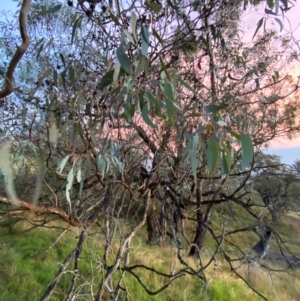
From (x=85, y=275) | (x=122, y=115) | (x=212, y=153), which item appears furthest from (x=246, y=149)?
(x=85, y=275)

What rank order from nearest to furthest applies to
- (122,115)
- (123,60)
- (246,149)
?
(246,149) < (123,60) < (122,115)

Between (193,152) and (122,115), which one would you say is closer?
(193,152)

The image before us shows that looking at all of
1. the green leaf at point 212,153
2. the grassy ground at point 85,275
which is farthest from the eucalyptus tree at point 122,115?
the grassy ground at point 85,275

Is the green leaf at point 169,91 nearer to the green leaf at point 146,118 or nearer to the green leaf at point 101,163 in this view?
the green leaf at point 146,118

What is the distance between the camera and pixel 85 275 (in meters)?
2.90

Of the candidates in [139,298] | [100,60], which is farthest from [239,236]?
[100,60]

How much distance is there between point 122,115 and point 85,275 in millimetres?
2039

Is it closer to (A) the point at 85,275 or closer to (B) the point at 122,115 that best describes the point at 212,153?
(B) the point at 122,115

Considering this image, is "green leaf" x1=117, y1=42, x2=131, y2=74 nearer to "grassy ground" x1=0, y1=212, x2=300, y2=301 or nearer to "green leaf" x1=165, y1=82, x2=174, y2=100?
"green leaf" x1=165, y1=82, x2=174, y2=100

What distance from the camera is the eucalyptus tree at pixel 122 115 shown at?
1.06 meters

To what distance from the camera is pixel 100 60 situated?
2.16m

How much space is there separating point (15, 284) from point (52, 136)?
1947 millimetres

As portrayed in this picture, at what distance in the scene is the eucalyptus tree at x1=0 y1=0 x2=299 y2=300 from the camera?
1.06 meters

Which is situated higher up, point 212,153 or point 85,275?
point 212,153
